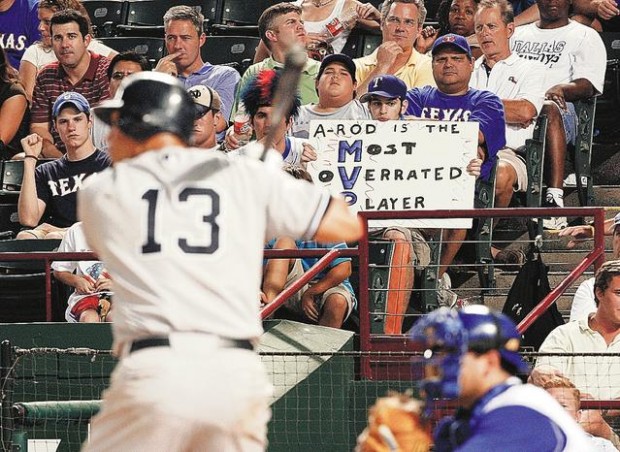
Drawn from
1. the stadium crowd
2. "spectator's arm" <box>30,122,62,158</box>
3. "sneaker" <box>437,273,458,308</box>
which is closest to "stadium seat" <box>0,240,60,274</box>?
the stadium crowd

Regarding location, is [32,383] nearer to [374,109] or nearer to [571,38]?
[374,109]

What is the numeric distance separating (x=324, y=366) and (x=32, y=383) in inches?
66.1

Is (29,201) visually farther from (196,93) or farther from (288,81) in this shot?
(288,81)

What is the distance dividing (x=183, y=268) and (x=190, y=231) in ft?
→ 0.39

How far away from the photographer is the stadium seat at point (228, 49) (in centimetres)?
1191

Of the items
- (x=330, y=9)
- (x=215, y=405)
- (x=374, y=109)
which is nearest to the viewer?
(x=215, y=405)

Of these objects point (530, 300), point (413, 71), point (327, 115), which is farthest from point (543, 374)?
point (413, 71)

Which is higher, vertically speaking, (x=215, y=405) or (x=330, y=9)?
(x=330, y=9)

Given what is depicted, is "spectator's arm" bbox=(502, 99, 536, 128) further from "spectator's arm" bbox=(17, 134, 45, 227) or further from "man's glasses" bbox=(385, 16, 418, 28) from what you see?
"spectator's arm" bbox=(17, 134, 45, 227)

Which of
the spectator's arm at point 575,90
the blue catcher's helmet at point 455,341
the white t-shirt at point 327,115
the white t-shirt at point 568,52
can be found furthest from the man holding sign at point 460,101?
the blue catcher's helmet at point 455,341

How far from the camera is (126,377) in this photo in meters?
4.43

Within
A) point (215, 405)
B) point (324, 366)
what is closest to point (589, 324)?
point (324, 366)

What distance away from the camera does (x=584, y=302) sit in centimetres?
828

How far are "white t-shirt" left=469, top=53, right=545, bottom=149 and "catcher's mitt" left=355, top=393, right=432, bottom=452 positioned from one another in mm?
5856
